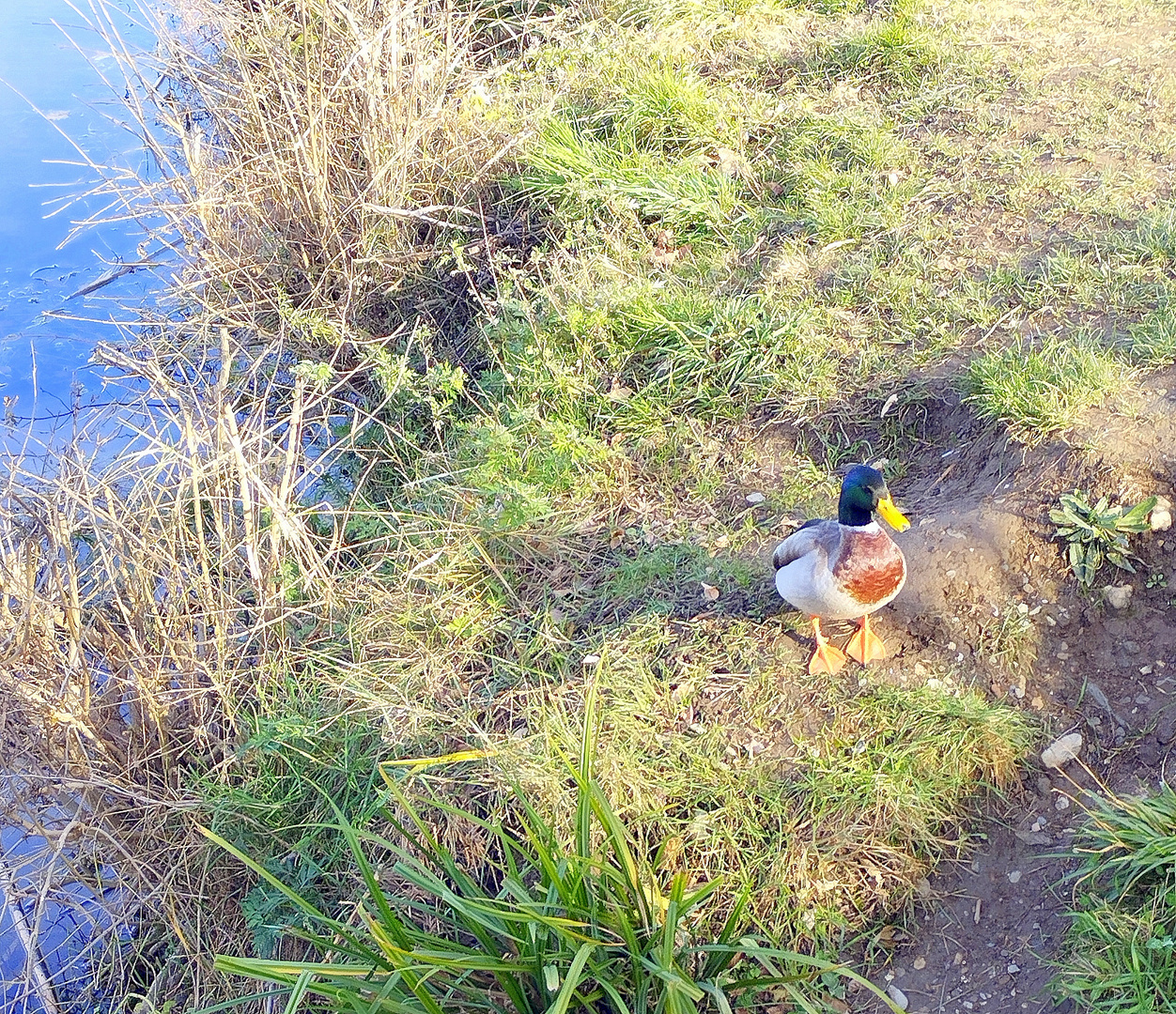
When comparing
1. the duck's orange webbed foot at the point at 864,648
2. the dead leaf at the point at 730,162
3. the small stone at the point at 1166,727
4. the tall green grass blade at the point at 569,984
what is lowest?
the small stone at the point at 1166,727

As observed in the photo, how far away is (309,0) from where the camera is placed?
4.34 metres

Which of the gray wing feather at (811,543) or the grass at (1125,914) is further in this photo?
the gray wing feather at (811,543)

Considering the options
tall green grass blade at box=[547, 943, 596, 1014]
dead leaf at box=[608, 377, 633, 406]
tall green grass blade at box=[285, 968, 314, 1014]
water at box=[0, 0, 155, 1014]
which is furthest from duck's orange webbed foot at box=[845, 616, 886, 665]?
water at box=[0, 0, 155, 1014]

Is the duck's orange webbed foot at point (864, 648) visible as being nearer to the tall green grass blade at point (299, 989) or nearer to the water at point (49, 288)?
the tall green grass blade at point (299, 989)

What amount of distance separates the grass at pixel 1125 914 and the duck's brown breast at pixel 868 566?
74cm

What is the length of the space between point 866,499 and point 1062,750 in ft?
2.77

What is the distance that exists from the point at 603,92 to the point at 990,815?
386 centimetres

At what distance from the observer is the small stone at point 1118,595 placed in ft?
9.33

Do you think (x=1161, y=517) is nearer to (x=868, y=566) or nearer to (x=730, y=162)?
(x=868, y=566)

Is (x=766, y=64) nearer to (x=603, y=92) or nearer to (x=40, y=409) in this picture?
(x=603, y=92)

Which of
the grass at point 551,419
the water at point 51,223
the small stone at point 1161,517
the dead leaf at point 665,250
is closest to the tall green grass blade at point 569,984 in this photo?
the grass at point 551,419

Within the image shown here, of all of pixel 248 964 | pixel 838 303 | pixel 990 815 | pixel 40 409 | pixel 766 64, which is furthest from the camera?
pixel 766 64

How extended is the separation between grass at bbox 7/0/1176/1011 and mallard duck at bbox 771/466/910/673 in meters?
0.24

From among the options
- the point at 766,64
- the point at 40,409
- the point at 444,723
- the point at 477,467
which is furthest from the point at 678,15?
the point at 444,723
